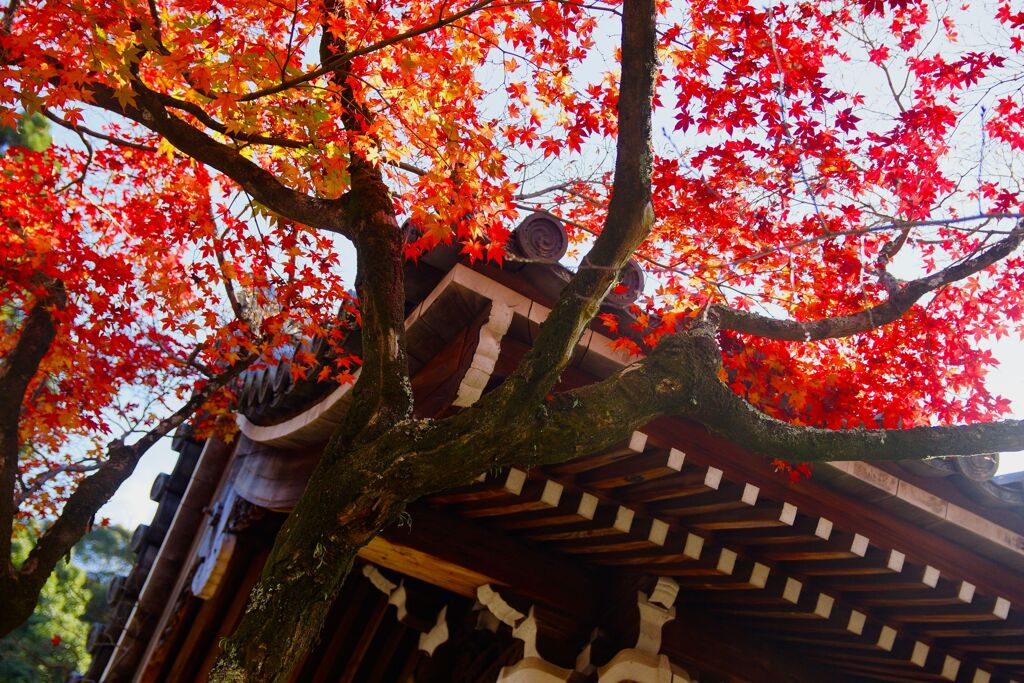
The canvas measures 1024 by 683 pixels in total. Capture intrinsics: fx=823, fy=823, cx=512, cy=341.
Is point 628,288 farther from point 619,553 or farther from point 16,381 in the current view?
point 16,381

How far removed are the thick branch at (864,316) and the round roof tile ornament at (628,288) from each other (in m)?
0.47

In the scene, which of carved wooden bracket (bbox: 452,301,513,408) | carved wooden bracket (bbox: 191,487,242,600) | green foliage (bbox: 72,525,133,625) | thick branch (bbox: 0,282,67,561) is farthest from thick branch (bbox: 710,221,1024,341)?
green foliage (bbox: 72,525,133,625)

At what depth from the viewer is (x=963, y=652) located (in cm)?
590

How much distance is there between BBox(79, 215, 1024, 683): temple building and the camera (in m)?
4.71

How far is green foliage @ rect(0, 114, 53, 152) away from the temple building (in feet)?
62.6

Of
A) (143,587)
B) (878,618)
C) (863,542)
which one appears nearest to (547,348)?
(863,542)

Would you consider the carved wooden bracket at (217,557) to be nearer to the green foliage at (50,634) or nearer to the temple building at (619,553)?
the temple building at (619,553)

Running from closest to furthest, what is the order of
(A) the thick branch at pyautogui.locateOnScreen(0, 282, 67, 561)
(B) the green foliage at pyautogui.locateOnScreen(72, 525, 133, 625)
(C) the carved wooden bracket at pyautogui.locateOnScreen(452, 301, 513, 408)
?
(C) the carved wooden bracket at pyautogui.locateOnScreen(452, 301, 513, 408), (A) the thick branch at pyautogui.locateOnScreen(0, 282, 67, 561), (B) the green foliage at pyautogui.locateOnScreen(72, 525, 133, 625)

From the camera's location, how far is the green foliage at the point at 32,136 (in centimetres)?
2233

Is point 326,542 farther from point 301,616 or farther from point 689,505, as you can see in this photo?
point 689,505

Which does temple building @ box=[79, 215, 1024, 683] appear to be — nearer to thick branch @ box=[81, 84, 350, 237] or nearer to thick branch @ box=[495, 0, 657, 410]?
thick branch @ box=[81, 84, 350, 237]

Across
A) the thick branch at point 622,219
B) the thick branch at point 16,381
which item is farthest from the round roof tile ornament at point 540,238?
the thick branch at point 16,381

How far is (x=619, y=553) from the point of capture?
581cm

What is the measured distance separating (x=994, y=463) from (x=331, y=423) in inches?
172
